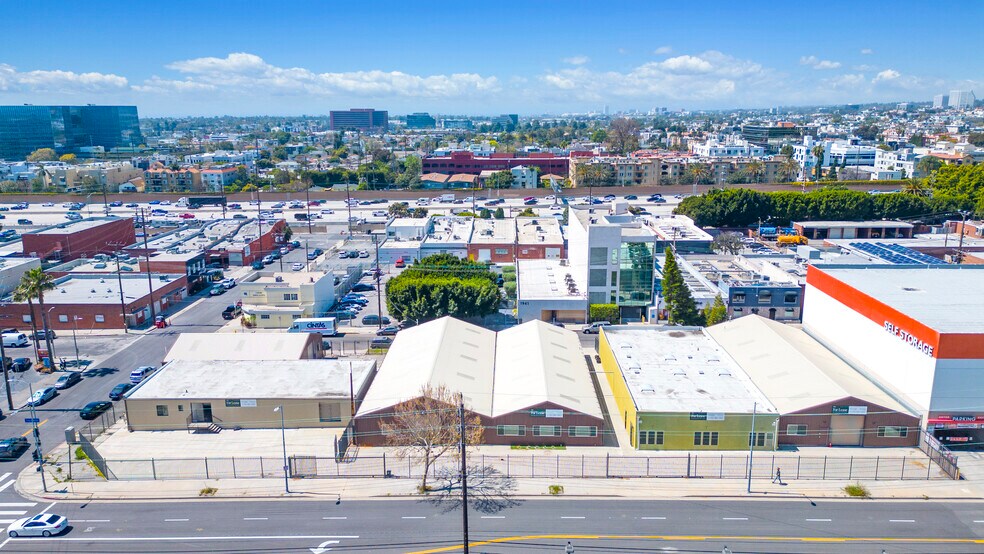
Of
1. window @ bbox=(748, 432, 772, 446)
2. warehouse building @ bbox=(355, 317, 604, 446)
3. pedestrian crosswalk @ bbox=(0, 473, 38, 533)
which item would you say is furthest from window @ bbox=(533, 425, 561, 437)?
pedestrian crosswalk @ bbox=(0, 473, 38, 533)

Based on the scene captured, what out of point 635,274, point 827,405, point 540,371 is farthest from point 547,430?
point 635,274

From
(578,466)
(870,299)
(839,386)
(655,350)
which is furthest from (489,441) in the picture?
(870,299)

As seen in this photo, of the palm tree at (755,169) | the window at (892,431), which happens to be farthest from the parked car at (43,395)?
the palm tree at (755,169)

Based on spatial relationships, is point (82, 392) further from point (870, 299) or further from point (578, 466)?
point (870, 299)

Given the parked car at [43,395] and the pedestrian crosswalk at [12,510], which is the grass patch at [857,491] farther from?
the parked car at [43,395]

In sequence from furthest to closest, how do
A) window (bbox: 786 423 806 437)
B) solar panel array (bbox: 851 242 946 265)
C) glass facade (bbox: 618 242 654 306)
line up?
1. solar panel array (bbox: 851 242 946 265)
2. glass facade (bbox: 618 242 654 306)
3. window (bbox: 786 423 806 437)

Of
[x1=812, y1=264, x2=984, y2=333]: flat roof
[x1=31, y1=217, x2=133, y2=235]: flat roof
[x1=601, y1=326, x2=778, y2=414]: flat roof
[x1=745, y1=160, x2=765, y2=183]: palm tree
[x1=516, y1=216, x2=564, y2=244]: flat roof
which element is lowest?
[x1=601, y1=326, x2=778, y2=414]: flat roof

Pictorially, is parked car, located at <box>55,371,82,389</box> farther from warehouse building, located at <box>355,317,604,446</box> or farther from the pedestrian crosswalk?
warehouse building, located at <box>355,317,604,446</box>
